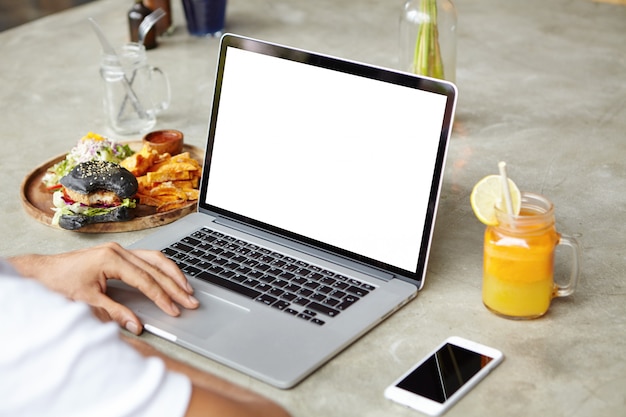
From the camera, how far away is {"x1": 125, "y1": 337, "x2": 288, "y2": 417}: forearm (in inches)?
30.5

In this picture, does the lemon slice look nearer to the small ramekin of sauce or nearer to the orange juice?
the orange juice

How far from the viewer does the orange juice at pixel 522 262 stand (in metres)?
1.19

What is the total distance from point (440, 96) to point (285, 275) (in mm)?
345

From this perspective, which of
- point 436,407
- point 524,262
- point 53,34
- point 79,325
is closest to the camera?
point 79,325

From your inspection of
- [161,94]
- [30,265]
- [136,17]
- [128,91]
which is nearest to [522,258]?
[30,265]

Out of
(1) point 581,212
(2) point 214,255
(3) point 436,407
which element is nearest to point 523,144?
(1) point 581,212

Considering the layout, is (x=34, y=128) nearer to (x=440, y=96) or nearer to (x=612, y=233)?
(x=440, y=96)

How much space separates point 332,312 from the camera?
48.4 inches

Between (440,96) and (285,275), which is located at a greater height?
(440,96)

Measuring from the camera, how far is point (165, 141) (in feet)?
5.89

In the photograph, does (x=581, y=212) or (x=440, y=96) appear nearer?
(x=440, y=96)

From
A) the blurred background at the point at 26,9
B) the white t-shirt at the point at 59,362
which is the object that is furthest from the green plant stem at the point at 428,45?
the blurred background at the point at 26,9

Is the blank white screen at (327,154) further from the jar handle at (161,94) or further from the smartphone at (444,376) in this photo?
the jar handle at (161,94)

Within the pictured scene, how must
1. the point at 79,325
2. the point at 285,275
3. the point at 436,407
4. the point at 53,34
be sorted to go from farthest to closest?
1. the point at 53,34
2. the point at 285,275
3. the point at 436,407
4. the point at 79,325
